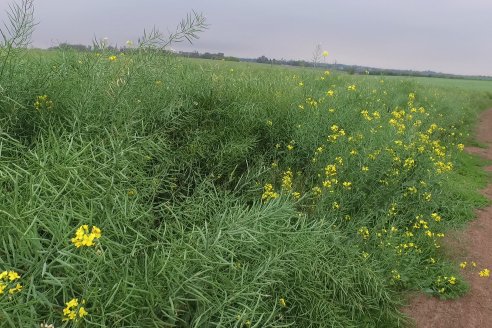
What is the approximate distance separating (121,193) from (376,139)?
3.48 meters

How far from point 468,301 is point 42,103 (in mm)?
4030

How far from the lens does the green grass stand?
78.7 inches

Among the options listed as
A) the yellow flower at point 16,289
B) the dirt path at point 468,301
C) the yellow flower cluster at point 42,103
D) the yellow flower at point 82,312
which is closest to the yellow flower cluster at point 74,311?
the yellow flower at point 82,312

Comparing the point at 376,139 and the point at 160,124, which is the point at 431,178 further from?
the point at 160,124

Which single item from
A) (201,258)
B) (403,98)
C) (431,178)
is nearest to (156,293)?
(201,258)

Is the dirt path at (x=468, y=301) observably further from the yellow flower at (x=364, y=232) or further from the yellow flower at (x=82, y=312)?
the yellow flower at (x=82, y=312)

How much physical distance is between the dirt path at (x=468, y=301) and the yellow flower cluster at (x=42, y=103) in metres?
3.37

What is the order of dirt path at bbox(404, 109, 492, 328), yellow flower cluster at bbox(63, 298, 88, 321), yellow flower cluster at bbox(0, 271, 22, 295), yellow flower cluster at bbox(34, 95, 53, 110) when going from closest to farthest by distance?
yellow flower cluster at bbox(0, 271, 22, 295) → yellow flower cluster at bbox(63, 298, 88, 321) → yellow flower cluster at bbox(34, 95, 53, 110) → dirt path at bbox(404, 109, 492, 328)

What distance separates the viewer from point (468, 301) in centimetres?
370

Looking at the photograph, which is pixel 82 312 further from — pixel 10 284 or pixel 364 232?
pixel 364 232

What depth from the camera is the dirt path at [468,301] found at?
3.43 meters

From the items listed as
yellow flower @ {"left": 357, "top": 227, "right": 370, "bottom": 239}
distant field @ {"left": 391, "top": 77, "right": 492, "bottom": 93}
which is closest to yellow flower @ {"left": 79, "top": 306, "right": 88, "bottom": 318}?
yellow flower @ {"left": 357, "top": 227, "right": 370, "bottom": 239}

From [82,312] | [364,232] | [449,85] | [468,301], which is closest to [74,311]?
[82,312]

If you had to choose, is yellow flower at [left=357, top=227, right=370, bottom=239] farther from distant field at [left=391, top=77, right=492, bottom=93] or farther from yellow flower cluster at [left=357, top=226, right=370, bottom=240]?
distant field at [left=391, top=77, right=492, bottom=93]
